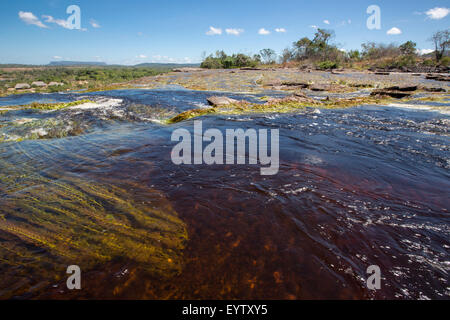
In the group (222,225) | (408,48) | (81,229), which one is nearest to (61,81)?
(81,229)

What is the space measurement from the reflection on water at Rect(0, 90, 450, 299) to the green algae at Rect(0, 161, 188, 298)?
13mm

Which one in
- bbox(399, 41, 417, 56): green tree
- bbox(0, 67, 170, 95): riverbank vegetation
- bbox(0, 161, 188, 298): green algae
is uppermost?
bbox(399, 41, 417, 56): green tree

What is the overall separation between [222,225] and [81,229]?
157 cm

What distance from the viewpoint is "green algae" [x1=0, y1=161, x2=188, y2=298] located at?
5.80 ft

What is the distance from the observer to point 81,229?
86.4 inches

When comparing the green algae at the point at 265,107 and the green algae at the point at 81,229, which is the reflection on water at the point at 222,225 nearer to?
the green algae at the point at 81,229

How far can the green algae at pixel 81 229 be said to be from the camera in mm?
1769

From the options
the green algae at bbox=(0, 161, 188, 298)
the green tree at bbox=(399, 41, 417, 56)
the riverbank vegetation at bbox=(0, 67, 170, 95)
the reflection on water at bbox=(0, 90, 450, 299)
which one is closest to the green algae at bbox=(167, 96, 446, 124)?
the reflection on water at bbox=(0, 90, 450, 299)

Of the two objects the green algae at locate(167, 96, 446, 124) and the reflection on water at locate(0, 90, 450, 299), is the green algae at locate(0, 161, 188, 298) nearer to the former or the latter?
the reflection on water at locate(0, 90, 450, 299)

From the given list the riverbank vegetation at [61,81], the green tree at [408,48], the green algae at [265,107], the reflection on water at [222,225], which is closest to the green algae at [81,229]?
the reflection on water at [222,225]

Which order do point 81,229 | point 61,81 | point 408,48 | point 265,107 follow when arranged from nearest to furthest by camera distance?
point 81,229, point 265,107, point 61,81, point 408,48

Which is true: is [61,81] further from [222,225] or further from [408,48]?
[408,48]
